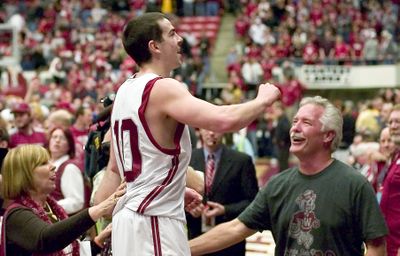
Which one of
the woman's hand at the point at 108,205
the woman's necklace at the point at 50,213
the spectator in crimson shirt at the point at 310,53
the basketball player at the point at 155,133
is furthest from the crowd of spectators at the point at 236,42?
the basketball player at the point at 155,133

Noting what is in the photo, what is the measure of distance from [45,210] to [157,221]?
953mm

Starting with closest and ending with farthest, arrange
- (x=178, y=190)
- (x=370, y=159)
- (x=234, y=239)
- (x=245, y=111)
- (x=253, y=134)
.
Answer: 1. (x=245, y=111)
2. (x=178, y=190)
3. (x=234, y=239)
4. (x=370, y=159)
5. (x=253, y=134)

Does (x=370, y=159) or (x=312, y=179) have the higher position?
(x=312, y=179)

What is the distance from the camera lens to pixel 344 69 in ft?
86.2

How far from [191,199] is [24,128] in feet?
17.9

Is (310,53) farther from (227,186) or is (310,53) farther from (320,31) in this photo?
(227,186)

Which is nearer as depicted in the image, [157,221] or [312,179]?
[157,221]

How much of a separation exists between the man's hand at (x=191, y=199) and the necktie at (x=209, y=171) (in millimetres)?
2261

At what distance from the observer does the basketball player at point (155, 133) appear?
3840 millimetres

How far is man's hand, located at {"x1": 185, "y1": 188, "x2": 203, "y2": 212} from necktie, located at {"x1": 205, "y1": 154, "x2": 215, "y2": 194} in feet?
7.42

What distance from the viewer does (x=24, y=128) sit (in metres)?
9.53

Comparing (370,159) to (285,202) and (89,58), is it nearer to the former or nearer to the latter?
(285,202)

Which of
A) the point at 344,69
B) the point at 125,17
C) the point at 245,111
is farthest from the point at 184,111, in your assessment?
the point at 125,17

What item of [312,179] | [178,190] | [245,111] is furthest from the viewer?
[312,179]
